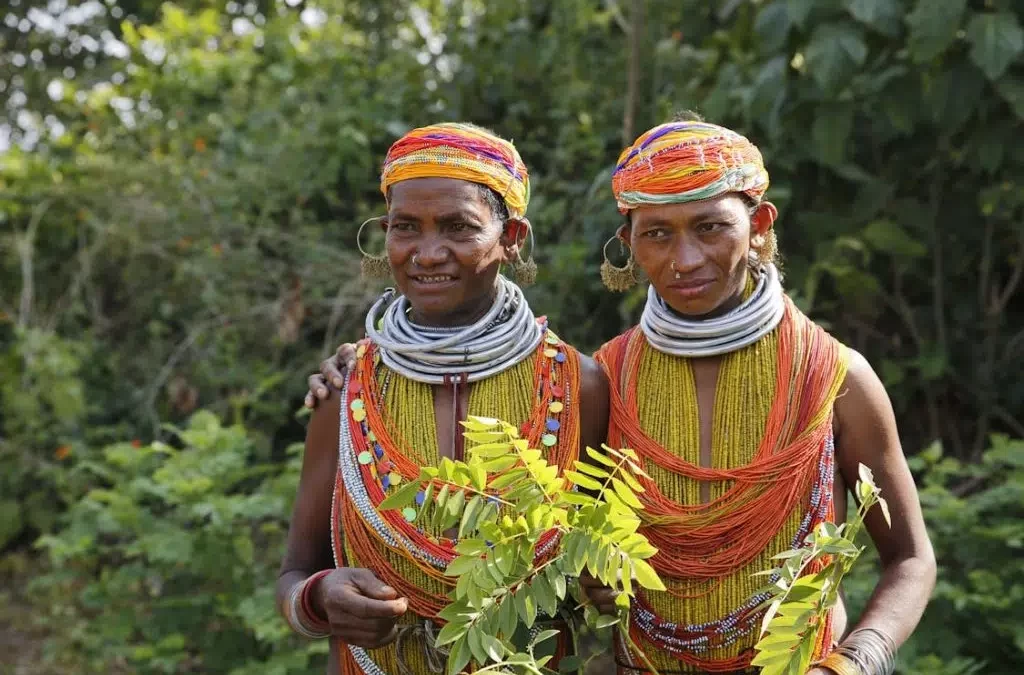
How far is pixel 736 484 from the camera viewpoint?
2.46 meters

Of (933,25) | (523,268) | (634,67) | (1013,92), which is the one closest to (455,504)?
(523,268)

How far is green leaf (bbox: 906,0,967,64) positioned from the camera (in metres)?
4.40

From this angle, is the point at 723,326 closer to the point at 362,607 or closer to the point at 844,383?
the point at 844,383

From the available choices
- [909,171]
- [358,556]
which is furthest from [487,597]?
[909,171]

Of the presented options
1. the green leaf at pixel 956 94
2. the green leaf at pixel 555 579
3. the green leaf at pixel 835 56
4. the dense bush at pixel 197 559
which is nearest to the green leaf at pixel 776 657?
the green leaf at pixel 555 579

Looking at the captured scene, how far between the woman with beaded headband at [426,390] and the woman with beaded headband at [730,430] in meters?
0.21

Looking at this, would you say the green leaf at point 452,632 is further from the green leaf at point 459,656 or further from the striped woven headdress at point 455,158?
the striped woven headdress at point 455,158

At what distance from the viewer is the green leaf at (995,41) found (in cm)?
437

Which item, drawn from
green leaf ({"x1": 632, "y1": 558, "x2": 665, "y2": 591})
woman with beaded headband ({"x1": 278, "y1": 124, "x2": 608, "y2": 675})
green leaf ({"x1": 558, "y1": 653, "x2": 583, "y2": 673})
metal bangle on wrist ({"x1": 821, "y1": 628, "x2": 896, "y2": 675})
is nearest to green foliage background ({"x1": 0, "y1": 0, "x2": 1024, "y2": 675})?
metal bangle on wrist ({"x1": 821, "y1": 628, "x2": 896, "y2": 675})

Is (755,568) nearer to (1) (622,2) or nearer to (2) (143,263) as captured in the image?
(1) (622,2)

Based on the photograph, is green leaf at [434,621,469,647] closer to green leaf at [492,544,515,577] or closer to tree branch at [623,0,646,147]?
green leaf at [492,544,515,577]

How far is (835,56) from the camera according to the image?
451cm

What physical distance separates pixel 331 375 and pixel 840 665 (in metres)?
1.17

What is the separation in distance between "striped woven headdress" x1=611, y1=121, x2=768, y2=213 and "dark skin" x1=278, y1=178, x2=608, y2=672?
29cm
